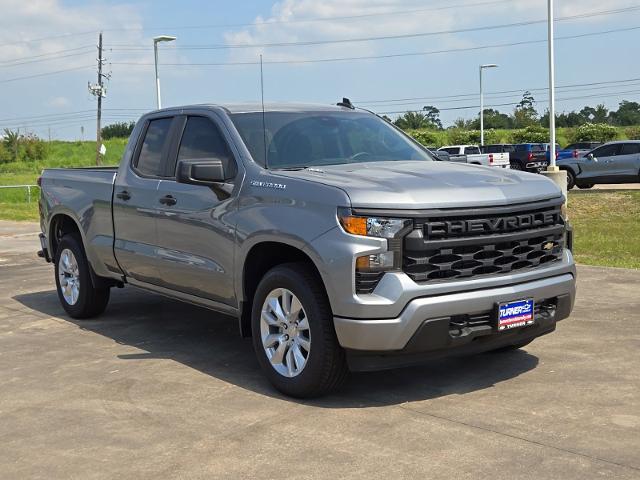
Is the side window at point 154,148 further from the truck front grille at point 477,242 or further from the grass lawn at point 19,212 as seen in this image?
the grass lawn at point 19,212

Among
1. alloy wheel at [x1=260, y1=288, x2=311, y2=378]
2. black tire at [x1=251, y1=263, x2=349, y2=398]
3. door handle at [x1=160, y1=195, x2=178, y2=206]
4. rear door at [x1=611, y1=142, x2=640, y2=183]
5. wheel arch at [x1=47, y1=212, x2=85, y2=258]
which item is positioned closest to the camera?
black tire at [x1=251, y1=263, x2=349, y2=398]

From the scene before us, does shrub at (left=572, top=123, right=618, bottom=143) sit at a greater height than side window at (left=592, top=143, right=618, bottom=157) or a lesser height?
greater

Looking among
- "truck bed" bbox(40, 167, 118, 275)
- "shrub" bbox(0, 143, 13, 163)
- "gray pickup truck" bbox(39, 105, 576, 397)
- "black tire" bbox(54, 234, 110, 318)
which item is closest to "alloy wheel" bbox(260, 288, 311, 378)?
"gray pickup truck" bbox(39, 105, 576, 397)

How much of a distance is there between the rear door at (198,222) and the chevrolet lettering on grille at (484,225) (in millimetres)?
1534

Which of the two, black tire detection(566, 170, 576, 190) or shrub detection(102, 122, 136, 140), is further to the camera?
shrub detection(102, 122, 136, 140)

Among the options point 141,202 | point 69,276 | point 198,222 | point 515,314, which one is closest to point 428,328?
point 515,314

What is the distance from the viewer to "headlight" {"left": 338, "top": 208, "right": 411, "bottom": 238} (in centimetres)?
479

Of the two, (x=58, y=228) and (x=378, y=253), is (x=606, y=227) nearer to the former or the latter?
(x=58, y=228)

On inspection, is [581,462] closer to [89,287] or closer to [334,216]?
[334,216]

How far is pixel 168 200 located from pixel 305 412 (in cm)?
224

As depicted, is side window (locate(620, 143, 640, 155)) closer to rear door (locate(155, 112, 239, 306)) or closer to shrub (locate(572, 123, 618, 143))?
rear door (locate(155, 112, 239, 306))

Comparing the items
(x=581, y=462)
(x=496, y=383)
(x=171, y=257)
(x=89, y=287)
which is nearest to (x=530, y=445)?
(x=581, y=462)

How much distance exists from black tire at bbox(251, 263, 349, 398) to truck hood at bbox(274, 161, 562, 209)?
1.98 ft

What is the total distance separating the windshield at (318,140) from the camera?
593 cm
